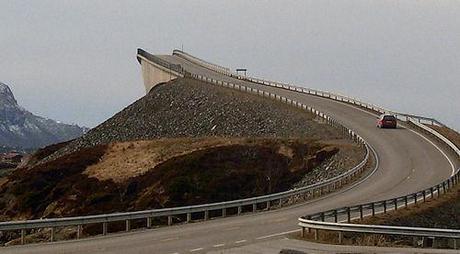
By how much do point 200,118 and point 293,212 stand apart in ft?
179

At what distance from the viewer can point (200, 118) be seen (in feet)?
298

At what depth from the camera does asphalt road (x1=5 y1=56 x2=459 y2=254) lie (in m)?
24.5

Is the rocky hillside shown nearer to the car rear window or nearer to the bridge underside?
the car rear window

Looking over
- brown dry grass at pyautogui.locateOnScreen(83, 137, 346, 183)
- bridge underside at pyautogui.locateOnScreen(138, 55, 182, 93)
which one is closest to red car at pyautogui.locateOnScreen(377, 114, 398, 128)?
brown dry grass at pyautogui.locateOnScreen(83, 137, 346, 183)

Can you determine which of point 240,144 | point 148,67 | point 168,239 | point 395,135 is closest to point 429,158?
point 395,135

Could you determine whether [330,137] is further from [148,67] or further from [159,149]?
[148,67]

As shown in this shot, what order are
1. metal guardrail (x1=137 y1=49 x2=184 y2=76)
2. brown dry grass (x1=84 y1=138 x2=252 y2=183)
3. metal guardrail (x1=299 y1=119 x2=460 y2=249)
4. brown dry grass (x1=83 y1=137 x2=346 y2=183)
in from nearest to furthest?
metal guardrail (x1=299 y1=119 x2=460 y2=249) → brown dry grass (x1=83 y1=137 x2=346 y2=183) → brown dry grass (x1=84 y1=138 x2=252 y2=183) → metal guardrail (x1=137 y1=49 x2=184 y2=76)

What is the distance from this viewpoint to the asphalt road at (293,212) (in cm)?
2452

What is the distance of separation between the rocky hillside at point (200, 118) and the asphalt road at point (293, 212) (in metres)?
5.05

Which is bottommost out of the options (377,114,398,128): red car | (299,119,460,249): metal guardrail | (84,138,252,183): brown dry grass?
(299,119,460,249): metal guardrail

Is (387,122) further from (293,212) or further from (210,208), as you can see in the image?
(210,208)

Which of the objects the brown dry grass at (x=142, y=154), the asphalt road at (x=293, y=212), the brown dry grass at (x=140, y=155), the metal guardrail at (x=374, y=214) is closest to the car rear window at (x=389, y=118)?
the asphalt road at (x=293, y=212)

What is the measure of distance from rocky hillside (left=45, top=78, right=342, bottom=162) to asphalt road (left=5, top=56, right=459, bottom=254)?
5.05 meters

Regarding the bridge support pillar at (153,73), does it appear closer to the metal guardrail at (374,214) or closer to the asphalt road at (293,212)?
the asphalt road at (293,212)
